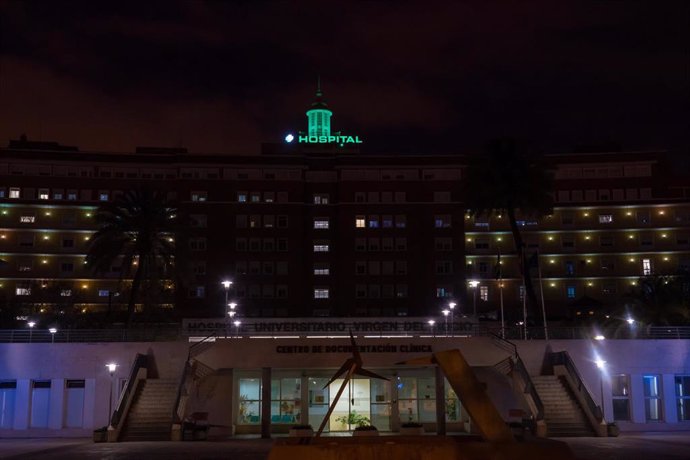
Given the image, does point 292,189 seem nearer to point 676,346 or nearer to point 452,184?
point 452,184

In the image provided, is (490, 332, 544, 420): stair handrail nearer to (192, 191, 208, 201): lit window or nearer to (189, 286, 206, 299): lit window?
(189, 286, 206, 299): lit window

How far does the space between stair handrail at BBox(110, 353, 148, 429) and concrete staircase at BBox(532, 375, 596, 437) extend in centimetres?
2119

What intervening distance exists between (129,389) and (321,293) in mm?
49026

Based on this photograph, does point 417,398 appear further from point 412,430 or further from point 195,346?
point 195,346

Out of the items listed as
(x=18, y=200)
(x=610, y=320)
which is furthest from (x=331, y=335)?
(x=18, y=200)

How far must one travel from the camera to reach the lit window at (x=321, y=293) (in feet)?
288

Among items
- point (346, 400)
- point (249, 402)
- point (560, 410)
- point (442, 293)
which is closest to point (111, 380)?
point (249, 402)

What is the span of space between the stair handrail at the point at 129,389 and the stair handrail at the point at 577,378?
22738mm

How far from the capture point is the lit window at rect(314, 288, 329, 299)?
87.8 metres

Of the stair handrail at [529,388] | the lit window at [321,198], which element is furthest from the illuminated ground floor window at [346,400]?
the lit window at [321,198]

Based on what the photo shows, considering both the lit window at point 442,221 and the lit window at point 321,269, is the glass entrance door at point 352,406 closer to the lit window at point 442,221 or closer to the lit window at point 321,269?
the lit window at point 321,269

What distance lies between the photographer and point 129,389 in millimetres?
39719

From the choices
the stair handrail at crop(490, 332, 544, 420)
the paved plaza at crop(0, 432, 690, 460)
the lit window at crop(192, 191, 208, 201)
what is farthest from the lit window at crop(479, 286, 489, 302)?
the paved plaza at crop(0, 432, 690, 460)

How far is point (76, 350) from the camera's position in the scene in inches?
1654
